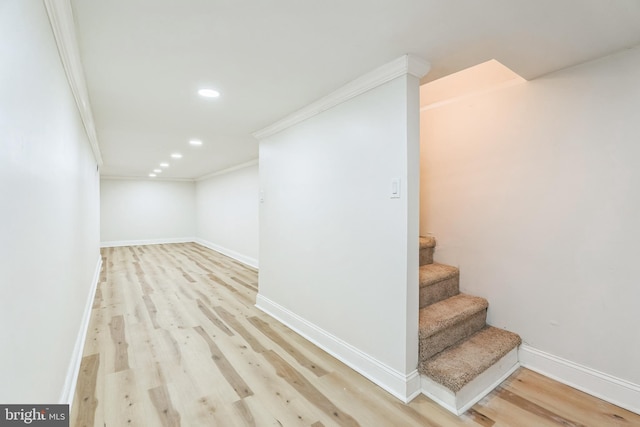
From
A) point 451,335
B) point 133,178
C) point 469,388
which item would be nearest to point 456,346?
point 451,335

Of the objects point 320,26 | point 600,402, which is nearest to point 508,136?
point 320,26

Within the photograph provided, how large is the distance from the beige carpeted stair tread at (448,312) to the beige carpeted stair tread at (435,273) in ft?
0.61

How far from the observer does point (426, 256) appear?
107 inches

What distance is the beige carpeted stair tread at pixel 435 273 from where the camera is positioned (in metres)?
2.30

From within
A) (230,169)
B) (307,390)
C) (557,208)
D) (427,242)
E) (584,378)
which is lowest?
(307,390)

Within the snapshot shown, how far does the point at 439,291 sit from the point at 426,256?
393mm

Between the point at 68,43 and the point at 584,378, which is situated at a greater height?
the point at 68,43

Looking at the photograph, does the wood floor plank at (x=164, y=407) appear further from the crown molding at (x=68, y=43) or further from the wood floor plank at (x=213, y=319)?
the crown molding at (x=68, y=43)

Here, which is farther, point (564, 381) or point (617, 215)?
point (564, 381)

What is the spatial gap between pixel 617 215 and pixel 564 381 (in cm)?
116

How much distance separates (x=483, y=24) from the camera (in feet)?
4.70

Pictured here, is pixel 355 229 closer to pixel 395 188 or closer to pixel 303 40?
pixel 395 188

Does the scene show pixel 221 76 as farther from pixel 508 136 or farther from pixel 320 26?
pixel 508 136

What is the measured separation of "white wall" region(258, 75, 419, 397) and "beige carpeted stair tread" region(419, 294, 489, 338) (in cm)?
19
